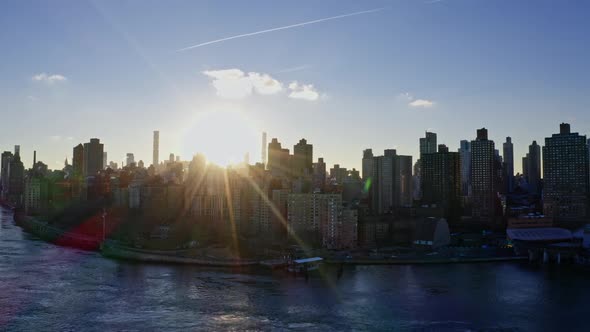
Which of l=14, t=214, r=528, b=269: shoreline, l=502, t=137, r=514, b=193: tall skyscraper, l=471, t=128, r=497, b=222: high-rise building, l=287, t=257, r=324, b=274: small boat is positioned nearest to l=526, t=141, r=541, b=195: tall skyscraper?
l=502, t=137, r=514, b=193: tall skyscraper

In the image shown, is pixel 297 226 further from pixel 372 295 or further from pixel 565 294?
pixel 565 294

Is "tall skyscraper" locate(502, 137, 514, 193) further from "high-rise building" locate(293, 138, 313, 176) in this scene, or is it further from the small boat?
the small boat

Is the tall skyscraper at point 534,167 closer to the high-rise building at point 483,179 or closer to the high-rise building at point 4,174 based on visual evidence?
the high-rise building at point 483,179

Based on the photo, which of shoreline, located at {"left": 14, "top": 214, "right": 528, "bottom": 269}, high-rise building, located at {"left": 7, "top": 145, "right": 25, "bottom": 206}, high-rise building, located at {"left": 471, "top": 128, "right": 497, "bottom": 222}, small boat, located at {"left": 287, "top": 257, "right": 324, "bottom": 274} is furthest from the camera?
high-rise building, located at {"left": 7, "top": 145, "right": 25, "bottom": 206}

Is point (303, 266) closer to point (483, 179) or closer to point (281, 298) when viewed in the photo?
point (281, 298)

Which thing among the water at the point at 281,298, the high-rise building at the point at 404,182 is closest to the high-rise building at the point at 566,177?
the high-rise building at the point at 404,182
